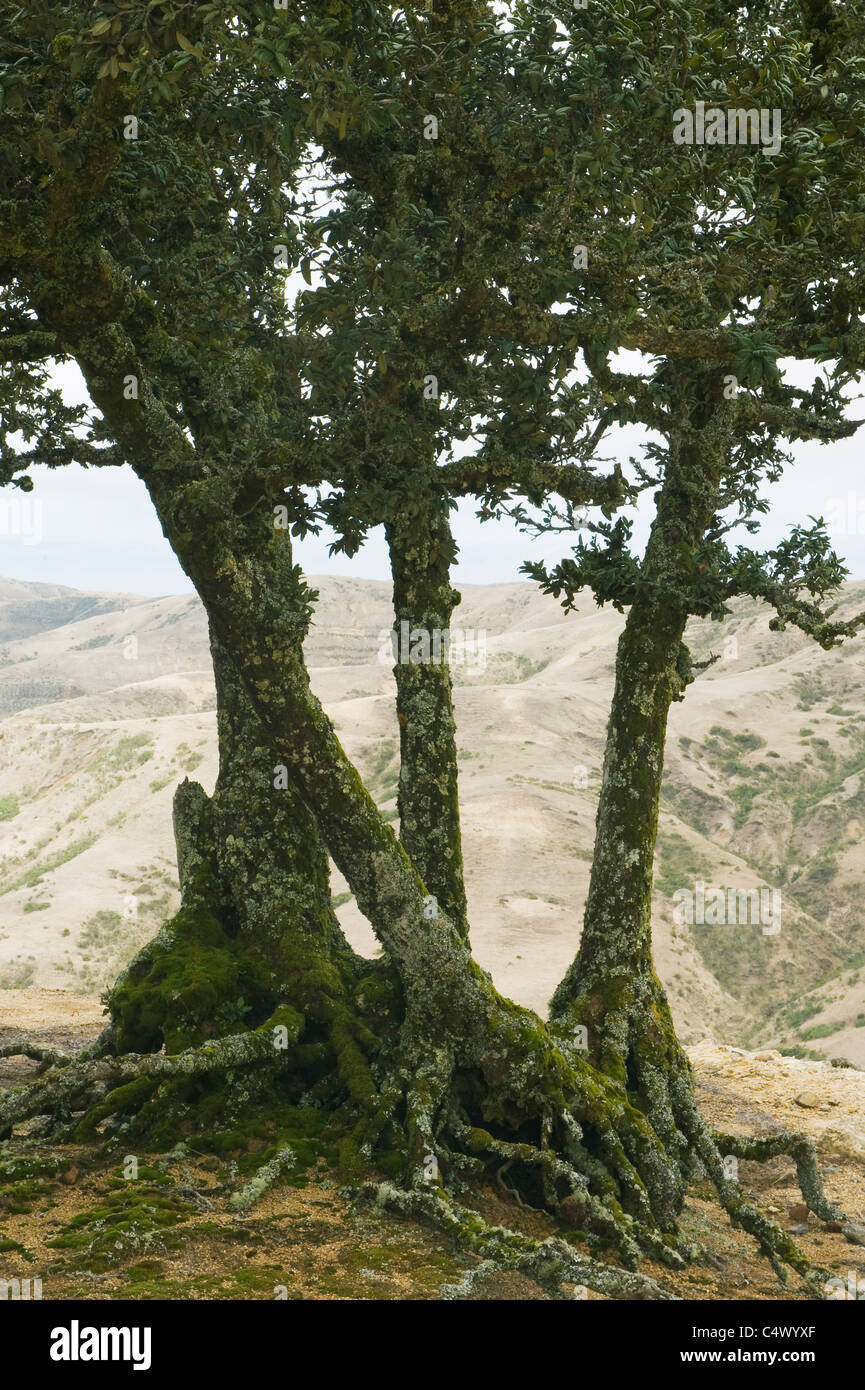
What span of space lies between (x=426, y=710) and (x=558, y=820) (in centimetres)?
3676

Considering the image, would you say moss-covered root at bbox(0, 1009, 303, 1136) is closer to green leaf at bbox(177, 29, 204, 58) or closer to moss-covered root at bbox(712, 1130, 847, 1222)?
moss-covered root at bbox(712, 1130, 847, 1222)

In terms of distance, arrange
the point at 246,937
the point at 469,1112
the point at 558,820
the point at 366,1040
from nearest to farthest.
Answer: the point at 469,1112
the point at 366,1040
the point at 246,937
the point at 558,820

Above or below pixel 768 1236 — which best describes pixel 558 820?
below

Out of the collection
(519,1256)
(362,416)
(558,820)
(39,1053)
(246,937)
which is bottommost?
(558,820)

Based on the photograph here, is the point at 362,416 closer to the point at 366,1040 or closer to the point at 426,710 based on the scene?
the point at 426,710

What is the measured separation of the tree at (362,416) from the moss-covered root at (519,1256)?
0.03 metres

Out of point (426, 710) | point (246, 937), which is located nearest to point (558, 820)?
point (426, 710)

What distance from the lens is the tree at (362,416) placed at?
283 inches

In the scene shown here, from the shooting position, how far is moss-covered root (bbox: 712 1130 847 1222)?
9586 mm

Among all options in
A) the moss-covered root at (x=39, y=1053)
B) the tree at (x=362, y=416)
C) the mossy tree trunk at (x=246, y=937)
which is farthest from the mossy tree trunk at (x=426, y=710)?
the moss-covered root at (x=39, y=1053)

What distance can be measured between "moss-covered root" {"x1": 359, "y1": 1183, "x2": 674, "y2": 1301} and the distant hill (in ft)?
39.1

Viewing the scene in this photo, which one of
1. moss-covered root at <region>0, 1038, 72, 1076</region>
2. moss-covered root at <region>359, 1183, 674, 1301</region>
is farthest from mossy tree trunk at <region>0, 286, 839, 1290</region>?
moss-covered root at <region>0, 1038, 72, 1076</region>

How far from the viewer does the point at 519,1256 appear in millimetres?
7293

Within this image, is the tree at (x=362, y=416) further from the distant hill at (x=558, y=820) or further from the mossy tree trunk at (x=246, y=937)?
the distant hill at (x=558, y=820)
